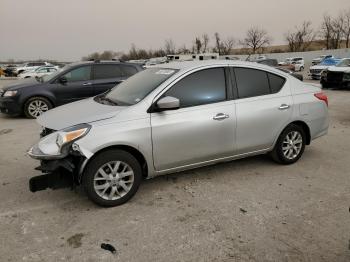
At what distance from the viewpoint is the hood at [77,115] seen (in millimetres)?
3955

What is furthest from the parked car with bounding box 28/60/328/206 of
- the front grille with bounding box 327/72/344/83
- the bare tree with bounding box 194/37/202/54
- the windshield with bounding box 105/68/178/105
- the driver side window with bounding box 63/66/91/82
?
the bare tree with bounding box 194/37/202/54

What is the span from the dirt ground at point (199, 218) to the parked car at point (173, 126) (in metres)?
0.34

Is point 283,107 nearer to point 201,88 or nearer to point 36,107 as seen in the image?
point 201,88

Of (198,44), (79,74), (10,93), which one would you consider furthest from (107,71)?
(198,44)

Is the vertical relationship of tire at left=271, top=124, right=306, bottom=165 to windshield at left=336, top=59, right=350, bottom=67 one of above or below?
below

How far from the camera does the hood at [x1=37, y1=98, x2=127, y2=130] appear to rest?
3.96m

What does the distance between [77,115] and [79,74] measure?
5.91m

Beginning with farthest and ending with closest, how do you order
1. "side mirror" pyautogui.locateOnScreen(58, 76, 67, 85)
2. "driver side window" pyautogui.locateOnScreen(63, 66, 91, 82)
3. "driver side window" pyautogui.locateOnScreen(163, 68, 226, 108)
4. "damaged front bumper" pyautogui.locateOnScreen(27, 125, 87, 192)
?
"driver side window" pyautogui.locateOnScreen(63, 66, 91, 82)
"side mirror" pyautogui.locateOnScreen(58, 76, 67, 85)
"driver side window" pyautogui.locateOnScreen(163, 68, 226, 108)
"damaged front bumper" pyautogui.locateOnScreen(27, 125, 87, 192)

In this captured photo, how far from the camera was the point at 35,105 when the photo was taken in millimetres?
9586

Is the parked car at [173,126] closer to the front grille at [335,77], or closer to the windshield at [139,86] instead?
the windshield at [139,86]

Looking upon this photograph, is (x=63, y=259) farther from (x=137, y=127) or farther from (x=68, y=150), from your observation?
(x=137, y=127)

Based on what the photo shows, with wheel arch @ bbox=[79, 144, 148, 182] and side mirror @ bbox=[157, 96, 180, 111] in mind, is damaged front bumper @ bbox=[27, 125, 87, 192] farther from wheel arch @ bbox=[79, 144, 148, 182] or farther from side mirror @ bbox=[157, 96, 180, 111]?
side mirror @ bbox=[157, 96, 180, 111]

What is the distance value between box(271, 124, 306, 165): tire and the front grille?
496 inches

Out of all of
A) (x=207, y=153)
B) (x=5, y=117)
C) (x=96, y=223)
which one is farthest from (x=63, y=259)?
(x=5, y=117)
